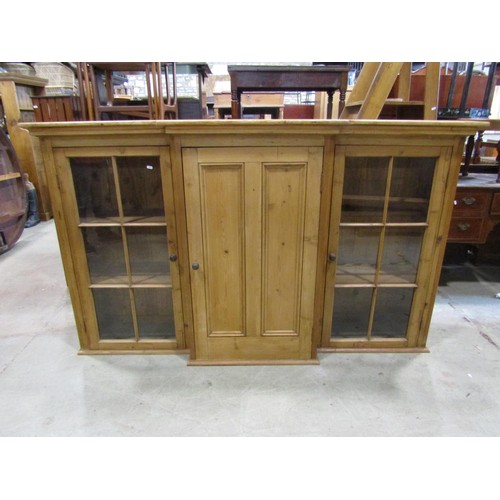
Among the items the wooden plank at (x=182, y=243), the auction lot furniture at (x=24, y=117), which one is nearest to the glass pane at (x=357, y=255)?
the wooden plank at (x=182, y=243)

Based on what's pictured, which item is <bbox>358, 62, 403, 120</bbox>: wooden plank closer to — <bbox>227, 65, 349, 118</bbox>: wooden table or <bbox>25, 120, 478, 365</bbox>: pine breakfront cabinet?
<bbox>25, 120, 478, 365</bbox>: pine breakfront cabinet

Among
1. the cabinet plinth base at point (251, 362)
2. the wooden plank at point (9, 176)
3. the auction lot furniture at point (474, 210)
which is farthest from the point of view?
the wooden plank at point (9, 176)

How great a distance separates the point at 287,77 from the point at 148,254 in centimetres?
165

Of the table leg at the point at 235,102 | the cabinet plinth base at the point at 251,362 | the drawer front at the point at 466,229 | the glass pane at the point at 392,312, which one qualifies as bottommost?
the cabinet plinth base at the point at 251,362

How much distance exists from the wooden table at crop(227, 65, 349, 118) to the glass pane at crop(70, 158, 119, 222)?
1325 mm

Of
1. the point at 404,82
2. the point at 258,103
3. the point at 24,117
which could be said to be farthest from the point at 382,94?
the point at 24,117

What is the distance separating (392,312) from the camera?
1.99 m

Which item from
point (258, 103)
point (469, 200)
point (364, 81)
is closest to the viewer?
point (364, 81)

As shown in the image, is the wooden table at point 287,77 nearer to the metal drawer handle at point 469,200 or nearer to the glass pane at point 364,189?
the glass pane at point 364,189

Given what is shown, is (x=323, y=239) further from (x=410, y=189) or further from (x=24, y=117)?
(x=24, y=117)

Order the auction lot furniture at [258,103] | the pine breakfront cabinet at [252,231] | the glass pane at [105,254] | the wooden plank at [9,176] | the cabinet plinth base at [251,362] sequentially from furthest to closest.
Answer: the auction lot furniture at [258,103], the wooden plank at [9,176], the cabinet plinth base at [251,362], the glass pane at [105,254], the pine breakfront cabinet at [252,231]

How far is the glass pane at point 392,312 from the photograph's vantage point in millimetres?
1936

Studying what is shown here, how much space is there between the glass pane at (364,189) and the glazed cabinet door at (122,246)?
90 centimetres

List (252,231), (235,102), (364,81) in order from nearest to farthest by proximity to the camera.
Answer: (252,231) < (364,81) < (235,102)
